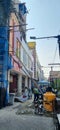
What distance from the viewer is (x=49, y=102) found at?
58.0 ft

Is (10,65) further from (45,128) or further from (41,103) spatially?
(45,128)

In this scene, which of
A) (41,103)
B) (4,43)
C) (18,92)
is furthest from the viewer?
(18,92)

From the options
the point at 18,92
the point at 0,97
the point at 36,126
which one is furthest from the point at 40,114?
the point at 18,92

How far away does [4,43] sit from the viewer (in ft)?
75.3

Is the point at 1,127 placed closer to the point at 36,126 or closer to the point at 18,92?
the point at 36,126

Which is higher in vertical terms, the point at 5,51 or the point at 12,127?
the point at 5,51

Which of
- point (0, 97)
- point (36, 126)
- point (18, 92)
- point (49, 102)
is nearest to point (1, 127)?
point (36, 126)

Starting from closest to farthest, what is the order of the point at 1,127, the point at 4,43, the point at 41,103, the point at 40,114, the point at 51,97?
the point at 1,127 → the point at 40,114 → the point at 51,97 → the point at 41,103 → the point at 4,43

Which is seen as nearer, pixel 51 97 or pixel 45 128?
pixel 45 128

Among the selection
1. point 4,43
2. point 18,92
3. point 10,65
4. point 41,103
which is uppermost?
point 4,43

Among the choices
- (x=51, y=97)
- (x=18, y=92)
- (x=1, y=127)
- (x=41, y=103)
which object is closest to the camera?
(x=1, y=127)

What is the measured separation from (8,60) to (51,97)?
6473 millimetres

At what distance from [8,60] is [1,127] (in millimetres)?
11464

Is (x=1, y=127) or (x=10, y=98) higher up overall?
(x=1, y=127)
